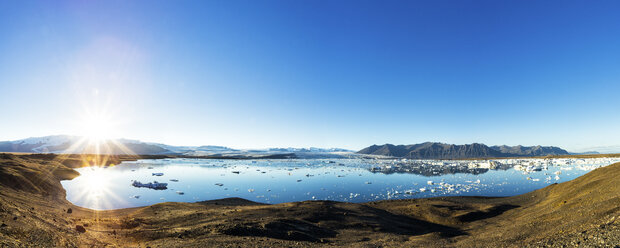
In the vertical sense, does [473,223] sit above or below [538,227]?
below

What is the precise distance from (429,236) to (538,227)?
232 inches

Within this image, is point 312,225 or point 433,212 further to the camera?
point 433,212

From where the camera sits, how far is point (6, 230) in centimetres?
888

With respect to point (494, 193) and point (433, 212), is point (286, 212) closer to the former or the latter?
point (433, 212)

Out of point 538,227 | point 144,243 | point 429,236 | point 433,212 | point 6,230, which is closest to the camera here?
point 6,230

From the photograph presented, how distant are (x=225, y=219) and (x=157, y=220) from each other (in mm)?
5299

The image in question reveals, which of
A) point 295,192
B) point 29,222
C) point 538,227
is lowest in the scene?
point 295,192

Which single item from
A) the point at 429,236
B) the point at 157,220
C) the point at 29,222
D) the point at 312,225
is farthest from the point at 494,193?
the point at 29,222

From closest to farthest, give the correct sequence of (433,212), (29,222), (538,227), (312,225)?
(29,222), (538,227), (312,225), (433,212)

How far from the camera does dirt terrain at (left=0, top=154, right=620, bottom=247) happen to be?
1053cm

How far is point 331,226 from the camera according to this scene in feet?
60.6

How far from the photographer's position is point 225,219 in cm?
1838

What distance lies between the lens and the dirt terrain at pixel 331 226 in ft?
34.6

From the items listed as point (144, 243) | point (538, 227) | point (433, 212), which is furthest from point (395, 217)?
point (144, 243)
